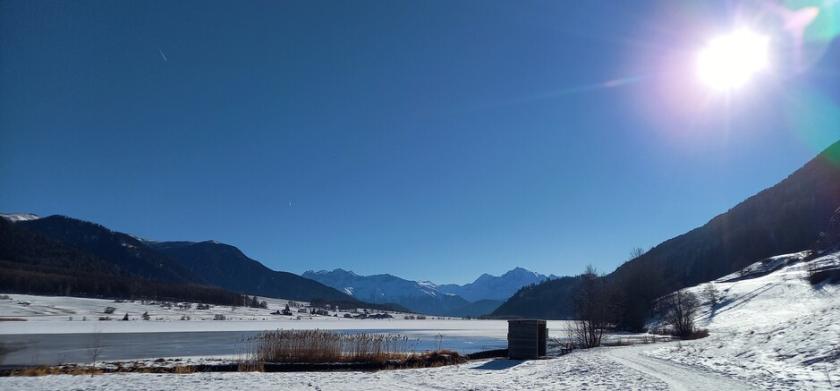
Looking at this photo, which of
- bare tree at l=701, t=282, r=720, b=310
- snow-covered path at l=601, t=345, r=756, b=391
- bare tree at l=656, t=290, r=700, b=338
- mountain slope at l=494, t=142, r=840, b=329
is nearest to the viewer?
snow-covered path at l=601, t=345, r=756, b=391

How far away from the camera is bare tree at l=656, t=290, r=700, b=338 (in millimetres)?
49438

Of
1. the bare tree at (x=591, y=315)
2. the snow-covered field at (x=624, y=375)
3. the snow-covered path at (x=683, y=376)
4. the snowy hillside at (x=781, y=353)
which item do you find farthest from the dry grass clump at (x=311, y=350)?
the bare tree at (x=591, y=315)

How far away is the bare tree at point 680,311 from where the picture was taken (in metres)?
49.4

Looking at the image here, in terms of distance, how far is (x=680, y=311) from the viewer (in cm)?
5366

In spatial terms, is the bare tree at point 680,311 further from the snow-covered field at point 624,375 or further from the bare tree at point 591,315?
the snow-covered field at point 624,375

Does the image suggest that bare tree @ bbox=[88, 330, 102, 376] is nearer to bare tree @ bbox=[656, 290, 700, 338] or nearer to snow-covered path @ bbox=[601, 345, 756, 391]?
snow-covered path @ bbox=[601, 345, 756, 391]

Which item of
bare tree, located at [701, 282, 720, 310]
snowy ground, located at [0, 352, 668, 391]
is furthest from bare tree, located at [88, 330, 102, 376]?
bare tree, located at [701, 282, 720, 310]

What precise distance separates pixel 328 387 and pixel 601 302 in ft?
108

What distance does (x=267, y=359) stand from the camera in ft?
84.9

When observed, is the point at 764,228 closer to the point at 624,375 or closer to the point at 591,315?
the point at 591,315

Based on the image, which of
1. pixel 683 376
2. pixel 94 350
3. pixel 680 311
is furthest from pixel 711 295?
pixel 94 350

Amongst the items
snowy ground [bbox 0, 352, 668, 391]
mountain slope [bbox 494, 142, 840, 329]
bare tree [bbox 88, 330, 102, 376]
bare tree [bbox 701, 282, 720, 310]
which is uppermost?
mountain slope [bbox 494, 142, 840, 329]

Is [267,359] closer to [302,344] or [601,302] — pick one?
[302,344]

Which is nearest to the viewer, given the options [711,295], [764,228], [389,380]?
[389,380]
